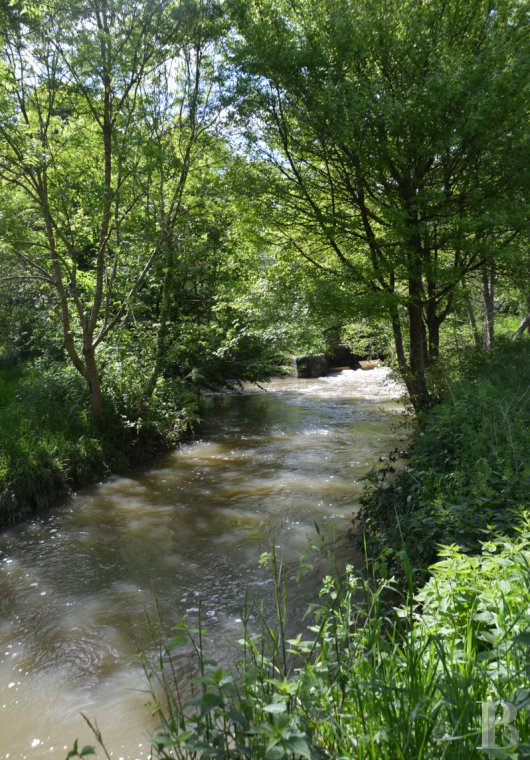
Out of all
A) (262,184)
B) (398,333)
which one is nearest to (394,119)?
(262,184)

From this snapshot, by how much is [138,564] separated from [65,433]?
3.84 meters

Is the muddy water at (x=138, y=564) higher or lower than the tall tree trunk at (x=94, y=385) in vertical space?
lower

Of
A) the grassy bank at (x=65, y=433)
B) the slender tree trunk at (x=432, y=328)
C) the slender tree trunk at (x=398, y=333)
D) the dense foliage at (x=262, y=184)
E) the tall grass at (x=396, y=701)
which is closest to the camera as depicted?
the tall grass at (x=396, y=701)

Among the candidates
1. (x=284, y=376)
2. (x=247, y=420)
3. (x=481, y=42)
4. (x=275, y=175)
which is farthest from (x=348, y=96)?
(x=284, y=376)

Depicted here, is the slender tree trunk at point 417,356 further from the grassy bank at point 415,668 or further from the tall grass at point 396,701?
the tall grass at point 396,701

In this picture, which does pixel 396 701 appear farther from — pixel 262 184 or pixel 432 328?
pixel 432 328

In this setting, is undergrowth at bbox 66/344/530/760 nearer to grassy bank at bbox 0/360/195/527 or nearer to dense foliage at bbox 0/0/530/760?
dense foliage at bbox 0/0/530/760

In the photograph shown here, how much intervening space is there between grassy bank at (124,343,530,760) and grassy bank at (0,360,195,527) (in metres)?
4.25

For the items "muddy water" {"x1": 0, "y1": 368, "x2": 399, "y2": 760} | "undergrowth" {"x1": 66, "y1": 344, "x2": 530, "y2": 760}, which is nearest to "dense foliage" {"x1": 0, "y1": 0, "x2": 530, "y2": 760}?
"muddy water" {"x1": 0, "y1": 368, "x2": 399, "y2": 760}

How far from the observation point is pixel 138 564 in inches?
238

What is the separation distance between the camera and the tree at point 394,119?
8180 millimetres

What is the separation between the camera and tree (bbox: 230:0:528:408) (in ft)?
26.8

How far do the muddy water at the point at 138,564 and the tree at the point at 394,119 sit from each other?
338 cm

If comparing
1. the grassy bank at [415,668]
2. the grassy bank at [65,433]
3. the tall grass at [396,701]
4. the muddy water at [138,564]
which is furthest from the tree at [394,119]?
the tall grass at [396,701]
